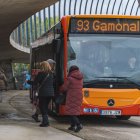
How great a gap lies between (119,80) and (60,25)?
7.04ft

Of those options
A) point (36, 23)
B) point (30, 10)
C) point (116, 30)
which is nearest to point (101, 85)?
point (116, 30)

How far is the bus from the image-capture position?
13898 mm

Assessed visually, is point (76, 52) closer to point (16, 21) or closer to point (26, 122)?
point (26, 122)

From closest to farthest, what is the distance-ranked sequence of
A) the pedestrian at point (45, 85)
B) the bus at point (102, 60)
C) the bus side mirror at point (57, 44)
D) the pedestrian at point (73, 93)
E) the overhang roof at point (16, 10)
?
1. the pedestrian at point (73, 93)
2. the pedestrian at point (45, 85)
3. the bus side mirror at point (57, 44)
4. the bus at point (102, 60)
5. the overhang roof at point (16, 10)

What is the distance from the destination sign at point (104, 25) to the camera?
46.3 ft

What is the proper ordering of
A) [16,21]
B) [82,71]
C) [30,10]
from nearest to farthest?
[82,71] < [30,10] < [16,21]

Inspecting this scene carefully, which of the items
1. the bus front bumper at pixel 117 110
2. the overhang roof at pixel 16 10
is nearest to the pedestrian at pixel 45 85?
the bus front bumper at pixel 117 110

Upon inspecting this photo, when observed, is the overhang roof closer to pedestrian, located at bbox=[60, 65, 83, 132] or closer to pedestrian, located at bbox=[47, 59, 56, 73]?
pedestrian, located at bbox=[47, 59, 56, 73]

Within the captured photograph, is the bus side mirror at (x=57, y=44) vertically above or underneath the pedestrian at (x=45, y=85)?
above

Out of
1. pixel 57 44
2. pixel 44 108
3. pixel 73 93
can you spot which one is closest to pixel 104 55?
pixel 57 44

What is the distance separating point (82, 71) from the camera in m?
13.9

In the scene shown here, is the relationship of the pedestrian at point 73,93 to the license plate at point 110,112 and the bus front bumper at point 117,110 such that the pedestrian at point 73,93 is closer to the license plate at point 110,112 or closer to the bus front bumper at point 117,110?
the bus front bumper at point 117,110

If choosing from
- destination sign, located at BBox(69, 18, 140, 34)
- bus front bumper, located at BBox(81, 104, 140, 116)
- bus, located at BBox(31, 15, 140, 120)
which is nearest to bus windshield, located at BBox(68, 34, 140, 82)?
bus, located at BBox(31, 15, 140, 120)

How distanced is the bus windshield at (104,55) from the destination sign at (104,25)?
0.16 metres
